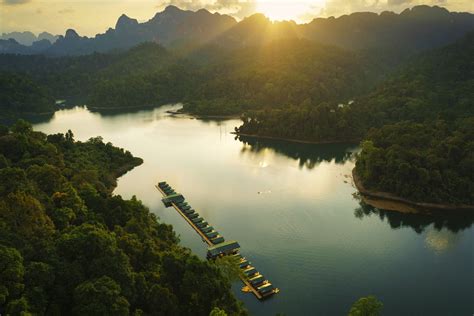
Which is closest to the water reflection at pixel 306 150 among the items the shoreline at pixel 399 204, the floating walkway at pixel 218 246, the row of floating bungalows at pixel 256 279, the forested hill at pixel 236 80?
the shoreline at pixel 399 204

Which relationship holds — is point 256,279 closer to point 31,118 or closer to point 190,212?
point 190,212

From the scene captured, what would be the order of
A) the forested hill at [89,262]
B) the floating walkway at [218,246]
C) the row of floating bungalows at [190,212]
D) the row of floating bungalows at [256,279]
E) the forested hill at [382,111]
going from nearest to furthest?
the forested hill at [89,262] → the row of floating bungalows at [256,279] → the floating walkway at [218,246] → the row of floating bungalows at [190,212] → the forested hill at [382,111]

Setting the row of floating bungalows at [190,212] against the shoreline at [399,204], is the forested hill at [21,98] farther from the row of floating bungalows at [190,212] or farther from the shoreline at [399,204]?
the shoreline at [399,204]

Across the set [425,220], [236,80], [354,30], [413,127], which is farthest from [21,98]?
[354,30]

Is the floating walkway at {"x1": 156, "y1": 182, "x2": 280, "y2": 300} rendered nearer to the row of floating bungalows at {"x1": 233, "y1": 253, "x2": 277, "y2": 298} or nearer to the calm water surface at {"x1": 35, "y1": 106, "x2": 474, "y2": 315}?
the row of floating bungalows at {"x1": 233, "y1": 253, "x2": 277, "y2": 298}

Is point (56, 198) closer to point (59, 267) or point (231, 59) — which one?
point (59, 267)
